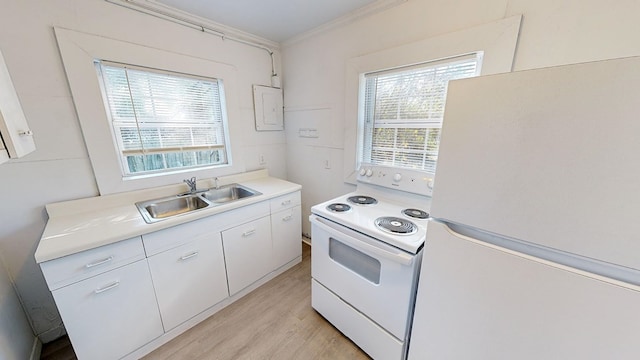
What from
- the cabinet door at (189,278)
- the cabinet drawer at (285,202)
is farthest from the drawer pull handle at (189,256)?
the cabinet drawer at (285,202)

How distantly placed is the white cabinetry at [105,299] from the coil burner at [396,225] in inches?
58.1

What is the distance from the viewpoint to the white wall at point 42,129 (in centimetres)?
124

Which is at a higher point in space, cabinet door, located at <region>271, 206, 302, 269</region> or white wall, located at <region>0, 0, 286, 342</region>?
white wall, located at <region>0, 0, 286, 342</region>

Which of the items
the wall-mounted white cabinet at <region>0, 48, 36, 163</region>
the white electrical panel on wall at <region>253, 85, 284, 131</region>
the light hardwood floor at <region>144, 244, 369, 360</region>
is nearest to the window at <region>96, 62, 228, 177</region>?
the white electrical panel on wall at <region>253, 85, 284, 131</region>

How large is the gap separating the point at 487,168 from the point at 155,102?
7.58 feet

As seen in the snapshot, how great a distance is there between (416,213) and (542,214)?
818mm

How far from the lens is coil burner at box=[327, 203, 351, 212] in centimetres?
152

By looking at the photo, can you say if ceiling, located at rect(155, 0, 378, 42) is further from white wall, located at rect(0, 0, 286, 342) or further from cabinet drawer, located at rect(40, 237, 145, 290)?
cabinet drawer, located at rect(40, 237, 145, 290)

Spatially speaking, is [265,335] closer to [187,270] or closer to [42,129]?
[187,270]

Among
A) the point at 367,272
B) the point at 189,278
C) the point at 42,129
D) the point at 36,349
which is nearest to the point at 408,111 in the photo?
the point at 367,272

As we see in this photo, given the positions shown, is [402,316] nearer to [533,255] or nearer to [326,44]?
[533,255]

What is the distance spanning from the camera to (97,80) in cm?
144

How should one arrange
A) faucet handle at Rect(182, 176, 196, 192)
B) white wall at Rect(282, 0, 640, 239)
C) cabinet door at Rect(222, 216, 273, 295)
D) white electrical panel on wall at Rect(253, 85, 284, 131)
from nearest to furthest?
white wall at Rect(282, 0, 640, 239)
cabinet door at Rect(222, 216, 273, 295)
faucet handle at Rect(182, 176, 196, 192)
white electrical panel on wall at Rect(253, 85, 284, 131)

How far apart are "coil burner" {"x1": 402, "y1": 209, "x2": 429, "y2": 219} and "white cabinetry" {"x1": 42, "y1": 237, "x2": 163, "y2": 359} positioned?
1734 millimetres
